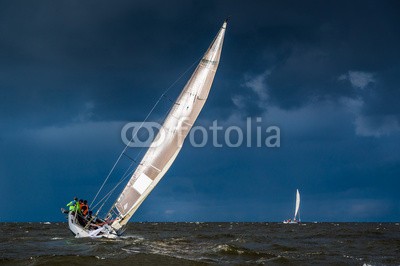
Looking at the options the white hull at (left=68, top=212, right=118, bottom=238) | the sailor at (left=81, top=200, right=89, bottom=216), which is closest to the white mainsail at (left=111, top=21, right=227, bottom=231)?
the white hull at (left=68, top=212, right=118, bottom=238)

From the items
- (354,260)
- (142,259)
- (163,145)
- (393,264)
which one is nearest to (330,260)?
(354,260)

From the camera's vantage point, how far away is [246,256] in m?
22.8

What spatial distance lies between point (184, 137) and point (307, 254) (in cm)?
909

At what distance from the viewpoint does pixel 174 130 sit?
26.2m

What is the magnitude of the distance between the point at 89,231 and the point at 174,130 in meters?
10.0

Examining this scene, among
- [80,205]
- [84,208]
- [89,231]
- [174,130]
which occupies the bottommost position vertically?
[89,231]

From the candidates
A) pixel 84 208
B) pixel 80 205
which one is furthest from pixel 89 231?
pixel 80 205

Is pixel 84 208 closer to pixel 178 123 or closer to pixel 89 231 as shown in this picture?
pixel 89 231

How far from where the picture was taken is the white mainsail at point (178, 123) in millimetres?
25984

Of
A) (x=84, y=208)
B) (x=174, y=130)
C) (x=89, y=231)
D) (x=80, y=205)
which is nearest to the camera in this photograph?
(x=174, y=130)

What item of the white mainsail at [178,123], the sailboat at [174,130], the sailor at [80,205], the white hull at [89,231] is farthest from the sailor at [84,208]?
the white mainsail at [178,123]

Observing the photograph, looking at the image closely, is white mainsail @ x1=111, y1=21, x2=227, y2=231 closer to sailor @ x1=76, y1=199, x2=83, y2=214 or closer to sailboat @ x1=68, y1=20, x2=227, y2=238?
sailboat @ x1=68, y1=20, x2=227, y2=238

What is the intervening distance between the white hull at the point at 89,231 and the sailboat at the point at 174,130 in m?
3.66

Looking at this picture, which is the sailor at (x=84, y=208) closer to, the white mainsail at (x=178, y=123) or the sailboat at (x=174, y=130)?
the sailboat at (x=174, y=130)
